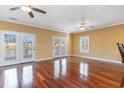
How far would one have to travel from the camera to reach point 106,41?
274 inches

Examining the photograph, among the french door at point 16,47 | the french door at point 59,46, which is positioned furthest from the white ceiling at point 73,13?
the french door at point 59,46

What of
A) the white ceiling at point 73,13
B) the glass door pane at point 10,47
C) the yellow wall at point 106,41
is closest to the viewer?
the white ceiling at point 73,13

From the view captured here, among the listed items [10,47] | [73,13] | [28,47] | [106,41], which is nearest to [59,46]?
[28,47]

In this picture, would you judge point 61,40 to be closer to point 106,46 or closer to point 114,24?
point 106,46

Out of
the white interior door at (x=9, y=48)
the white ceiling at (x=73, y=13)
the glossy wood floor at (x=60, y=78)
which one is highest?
the white ceiling at (x=73, y=13)

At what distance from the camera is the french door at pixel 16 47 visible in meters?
5.28

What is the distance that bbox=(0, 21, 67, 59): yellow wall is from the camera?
5.65 meters

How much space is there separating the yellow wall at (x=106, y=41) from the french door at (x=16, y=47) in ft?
14.8

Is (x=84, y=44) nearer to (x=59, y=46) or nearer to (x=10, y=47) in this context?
(x=59, y=46)

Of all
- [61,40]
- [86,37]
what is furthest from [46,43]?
[86,37]

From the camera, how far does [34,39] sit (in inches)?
266

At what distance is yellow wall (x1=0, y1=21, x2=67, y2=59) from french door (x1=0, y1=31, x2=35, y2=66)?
0.29m

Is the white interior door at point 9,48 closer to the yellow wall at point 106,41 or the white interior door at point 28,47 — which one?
the white interior door at point 28,47

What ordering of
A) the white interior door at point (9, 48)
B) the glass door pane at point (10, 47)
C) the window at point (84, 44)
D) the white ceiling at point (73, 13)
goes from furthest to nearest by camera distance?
the window at point (84, 44), the glass door pane at point (10, 47), the white interior door at point (9, 48), the white ceiling at point (73, 13)
